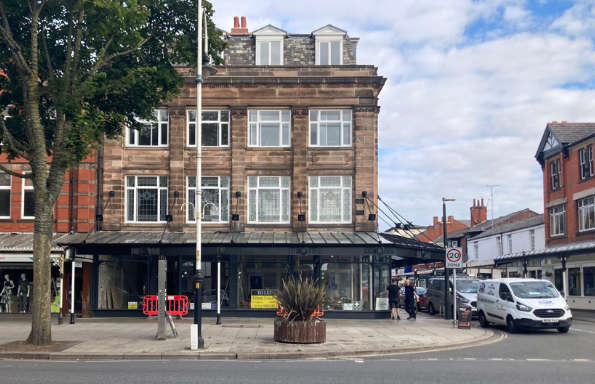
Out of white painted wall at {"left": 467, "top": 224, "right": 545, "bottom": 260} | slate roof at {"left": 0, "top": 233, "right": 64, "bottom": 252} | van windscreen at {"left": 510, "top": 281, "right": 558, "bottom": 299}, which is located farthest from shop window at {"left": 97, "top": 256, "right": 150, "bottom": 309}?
white painted wall at {"left": 467, "top": 224, "right": 545, "bottom": 260}

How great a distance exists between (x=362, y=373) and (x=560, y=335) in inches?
433

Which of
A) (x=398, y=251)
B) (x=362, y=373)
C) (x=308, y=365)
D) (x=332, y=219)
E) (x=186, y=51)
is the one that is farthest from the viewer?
(x=332, y=219)

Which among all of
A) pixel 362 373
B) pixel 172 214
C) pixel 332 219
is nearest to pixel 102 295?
pixel 172 214

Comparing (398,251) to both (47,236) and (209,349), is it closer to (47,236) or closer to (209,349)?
(209,349)

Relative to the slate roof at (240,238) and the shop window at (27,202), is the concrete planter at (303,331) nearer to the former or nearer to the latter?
the slate roof at (240,238)

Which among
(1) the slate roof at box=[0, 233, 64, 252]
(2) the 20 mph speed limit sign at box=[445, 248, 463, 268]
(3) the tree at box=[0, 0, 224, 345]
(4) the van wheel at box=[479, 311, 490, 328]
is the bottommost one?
(4) the van wheel at box=[479, 311, 490, 328]

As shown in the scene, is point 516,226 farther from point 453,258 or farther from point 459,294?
point 453,258

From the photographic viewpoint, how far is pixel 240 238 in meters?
26.1

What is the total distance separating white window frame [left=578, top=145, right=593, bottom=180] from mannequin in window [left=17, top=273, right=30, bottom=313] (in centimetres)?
3036

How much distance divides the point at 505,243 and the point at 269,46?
119 feet

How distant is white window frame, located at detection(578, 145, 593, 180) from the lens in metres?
38.1

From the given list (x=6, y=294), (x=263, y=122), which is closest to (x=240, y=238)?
(x=263, y=122)

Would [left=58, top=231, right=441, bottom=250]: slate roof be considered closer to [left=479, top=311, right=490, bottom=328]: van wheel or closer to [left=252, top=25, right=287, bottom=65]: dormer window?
[left=479, top=311, right=490, bottom=328]: van wheel

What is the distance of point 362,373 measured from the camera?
483 inches
